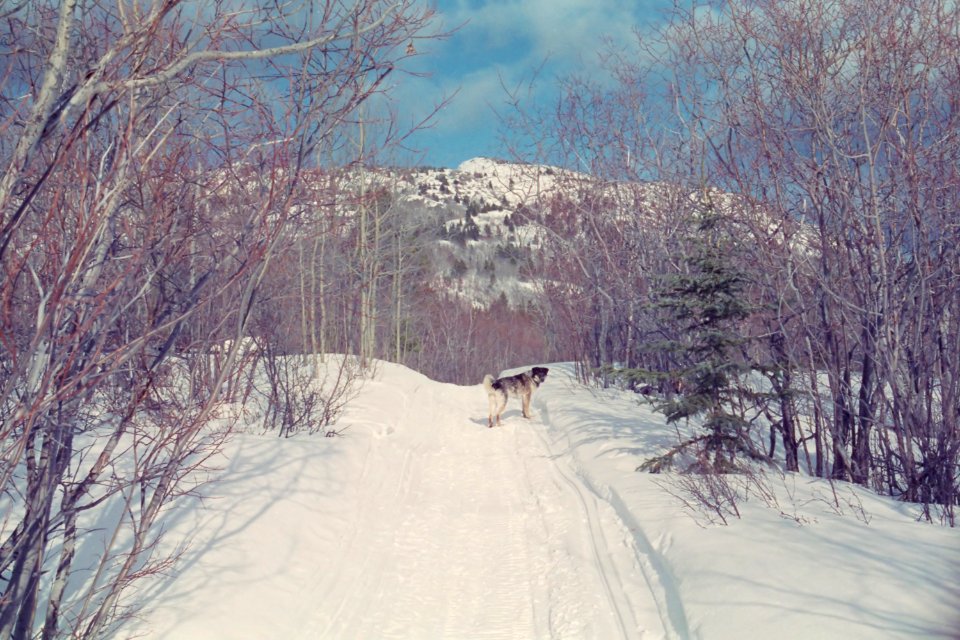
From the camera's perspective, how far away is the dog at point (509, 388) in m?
13.9

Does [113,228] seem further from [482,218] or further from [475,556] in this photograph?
[482,218]

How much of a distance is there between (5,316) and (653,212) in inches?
668

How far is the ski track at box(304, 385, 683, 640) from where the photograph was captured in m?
4.98

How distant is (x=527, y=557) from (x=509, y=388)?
814 centimetres

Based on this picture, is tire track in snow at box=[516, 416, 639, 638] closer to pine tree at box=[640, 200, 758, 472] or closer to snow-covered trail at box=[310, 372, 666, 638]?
snow-covered trail at box=[310, 372, 666, 638]

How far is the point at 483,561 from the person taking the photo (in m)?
6.28

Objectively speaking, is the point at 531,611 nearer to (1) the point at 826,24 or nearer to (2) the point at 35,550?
(2) the point at 35,550

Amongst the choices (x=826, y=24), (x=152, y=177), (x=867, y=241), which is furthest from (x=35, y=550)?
(x=826, y=24)

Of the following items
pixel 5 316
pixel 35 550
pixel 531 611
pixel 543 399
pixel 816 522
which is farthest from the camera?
pixel 543 399

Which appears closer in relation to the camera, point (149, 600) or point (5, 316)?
point (5, 316)

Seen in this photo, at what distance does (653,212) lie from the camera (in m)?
18.1

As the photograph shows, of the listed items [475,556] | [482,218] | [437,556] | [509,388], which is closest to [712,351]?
[475,556]

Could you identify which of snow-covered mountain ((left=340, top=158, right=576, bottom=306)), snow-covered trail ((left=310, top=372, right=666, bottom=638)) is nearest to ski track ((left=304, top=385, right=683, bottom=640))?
snow-covered trail ((left=310, top=372, right=666, bottom=638))

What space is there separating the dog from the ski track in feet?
11.7
